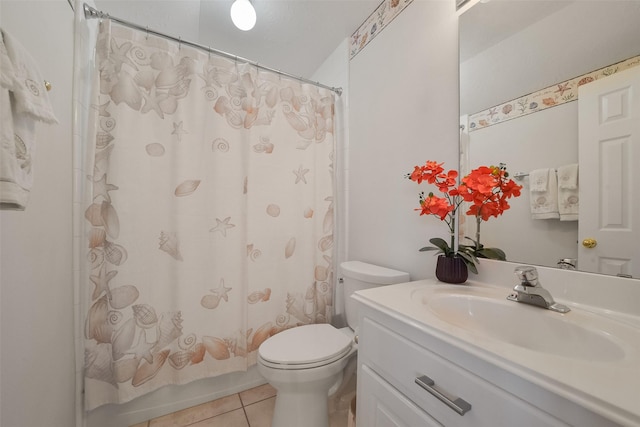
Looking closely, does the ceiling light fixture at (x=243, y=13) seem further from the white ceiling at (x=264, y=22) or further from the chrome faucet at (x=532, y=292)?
the chrome faucet at (x=532, y=292)

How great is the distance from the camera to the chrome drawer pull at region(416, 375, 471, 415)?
480 mm

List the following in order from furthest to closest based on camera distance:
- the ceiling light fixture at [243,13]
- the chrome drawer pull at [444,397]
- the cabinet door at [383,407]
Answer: the ceiling light fixture at [243,13]
the cabinet door at [383,407]
the chrome drawer pull at [444,397]

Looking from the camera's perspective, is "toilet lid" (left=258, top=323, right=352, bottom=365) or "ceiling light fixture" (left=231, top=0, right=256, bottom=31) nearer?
"toilet lid" (left=258, top=323, right=352, bottom=365)

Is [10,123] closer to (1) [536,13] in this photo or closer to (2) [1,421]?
(2) [1,421]

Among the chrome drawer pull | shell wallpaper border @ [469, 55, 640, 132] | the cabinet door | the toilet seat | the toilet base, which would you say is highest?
shell wallpaper border @ [469, 55, 640, 132]

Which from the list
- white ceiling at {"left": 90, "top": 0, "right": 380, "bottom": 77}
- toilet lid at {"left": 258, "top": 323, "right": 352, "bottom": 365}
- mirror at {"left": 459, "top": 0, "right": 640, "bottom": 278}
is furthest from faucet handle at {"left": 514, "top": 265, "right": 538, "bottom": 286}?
white ceiling at {"left": 90, "top": 0, "right": 380, "bottom": 77}

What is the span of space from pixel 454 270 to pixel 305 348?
2.37 ft

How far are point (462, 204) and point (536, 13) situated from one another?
2.22 ft

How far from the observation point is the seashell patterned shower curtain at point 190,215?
1.08 m

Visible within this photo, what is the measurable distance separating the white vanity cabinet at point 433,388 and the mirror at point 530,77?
511 mm

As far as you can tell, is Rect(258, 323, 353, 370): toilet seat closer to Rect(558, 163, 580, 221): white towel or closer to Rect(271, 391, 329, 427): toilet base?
Rect(271, 391, 329, 427): toilet base

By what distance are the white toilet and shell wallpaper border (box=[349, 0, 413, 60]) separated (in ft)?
4.48

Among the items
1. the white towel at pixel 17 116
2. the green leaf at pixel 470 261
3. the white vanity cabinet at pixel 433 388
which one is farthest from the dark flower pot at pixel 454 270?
the white towel at pixel 17 116

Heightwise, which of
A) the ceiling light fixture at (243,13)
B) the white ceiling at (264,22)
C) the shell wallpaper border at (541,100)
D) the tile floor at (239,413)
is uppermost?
the white ceiling at (264,22)
